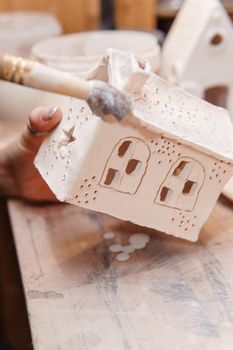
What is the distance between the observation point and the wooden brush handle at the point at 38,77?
0.56 metres

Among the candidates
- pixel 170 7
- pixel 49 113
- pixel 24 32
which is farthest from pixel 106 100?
pixel 170 7

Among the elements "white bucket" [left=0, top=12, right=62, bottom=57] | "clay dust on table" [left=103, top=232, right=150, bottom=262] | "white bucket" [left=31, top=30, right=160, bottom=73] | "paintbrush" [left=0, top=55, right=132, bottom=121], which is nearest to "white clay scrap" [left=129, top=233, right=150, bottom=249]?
"clay dust on table" [left=103, top=232, right=150, bottom=262]

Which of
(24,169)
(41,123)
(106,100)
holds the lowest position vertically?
(24,169)

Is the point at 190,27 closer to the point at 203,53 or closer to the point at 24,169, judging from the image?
the point at 203,53

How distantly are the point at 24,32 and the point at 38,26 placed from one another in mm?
52

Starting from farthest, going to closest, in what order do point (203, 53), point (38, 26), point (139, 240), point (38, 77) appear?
point (38, 26) → point (203, 53) → point (139, 240) → point (38, 77)

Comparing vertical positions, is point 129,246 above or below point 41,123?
below

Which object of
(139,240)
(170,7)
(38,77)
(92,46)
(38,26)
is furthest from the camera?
(170,7)

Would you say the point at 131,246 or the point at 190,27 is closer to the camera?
the point at 131,246

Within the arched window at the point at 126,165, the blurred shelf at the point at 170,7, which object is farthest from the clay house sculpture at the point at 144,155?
the blurred shelf at the point at 170,7

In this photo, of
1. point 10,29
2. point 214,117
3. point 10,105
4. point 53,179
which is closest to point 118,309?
point 53,179

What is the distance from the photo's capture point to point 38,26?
4.54 ft

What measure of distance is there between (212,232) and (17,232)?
29 centimetres

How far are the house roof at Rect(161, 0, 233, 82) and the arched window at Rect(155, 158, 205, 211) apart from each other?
1.48 ft
